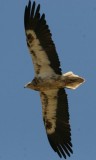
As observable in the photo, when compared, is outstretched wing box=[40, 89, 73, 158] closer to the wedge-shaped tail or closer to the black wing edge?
the black wing edge

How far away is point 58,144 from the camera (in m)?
19.4

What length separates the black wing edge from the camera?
19281 mm

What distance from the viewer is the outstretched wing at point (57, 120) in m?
19.3

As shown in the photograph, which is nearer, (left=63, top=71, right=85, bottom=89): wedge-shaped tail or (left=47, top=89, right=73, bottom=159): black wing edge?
(left=63, top=71, right=85, bottom=89): wedge-shaped tail

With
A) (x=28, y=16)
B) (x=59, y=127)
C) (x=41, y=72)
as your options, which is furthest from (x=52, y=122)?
(x=28, y=16)

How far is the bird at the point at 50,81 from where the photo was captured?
731 inches

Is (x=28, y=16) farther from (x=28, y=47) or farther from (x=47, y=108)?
(x=47, y=108)

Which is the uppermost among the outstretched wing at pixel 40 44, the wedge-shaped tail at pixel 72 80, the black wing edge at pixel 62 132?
the outstretched wing at pixel 40 44

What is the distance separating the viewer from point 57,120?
1959 cm

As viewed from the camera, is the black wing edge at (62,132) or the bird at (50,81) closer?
the bird at (50,81)

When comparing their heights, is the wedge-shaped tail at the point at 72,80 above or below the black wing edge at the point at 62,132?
above

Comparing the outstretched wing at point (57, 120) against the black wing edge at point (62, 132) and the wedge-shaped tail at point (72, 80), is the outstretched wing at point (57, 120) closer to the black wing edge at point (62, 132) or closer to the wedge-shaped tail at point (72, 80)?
the black wing edge at point (62, 132)

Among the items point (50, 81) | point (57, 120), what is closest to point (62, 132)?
point (57, 120)

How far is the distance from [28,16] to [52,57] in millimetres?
1165
